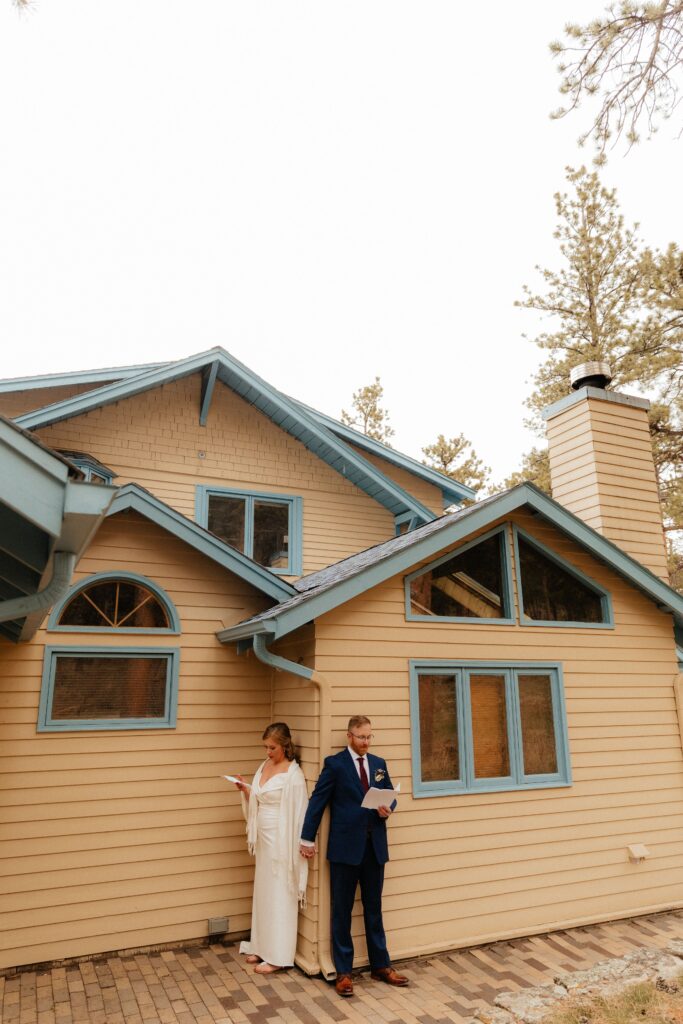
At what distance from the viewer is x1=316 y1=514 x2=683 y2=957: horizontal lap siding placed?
5688 mm

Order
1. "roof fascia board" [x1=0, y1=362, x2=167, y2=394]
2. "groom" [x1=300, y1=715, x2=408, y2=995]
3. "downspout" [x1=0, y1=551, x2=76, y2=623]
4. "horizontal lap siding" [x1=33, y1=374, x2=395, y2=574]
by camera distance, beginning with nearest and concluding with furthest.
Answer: "downspout" [x1=0, y1=551, x2=76, y2=623]
"groom" [x1=300, y1=715, x2=408, y2=995]
"roof fascia board" [x1=0, y1=362, x2=167, y2=394]
"horizontal lap siding" [x1=33, y1=374, x2=395, y2=574]

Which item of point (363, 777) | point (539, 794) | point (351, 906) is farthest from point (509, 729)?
point (351, 906)

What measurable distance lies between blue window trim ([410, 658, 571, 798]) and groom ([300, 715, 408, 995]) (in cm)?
67

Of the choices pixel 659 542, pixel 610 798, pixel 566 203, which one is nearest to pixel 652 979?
pixel 610 798

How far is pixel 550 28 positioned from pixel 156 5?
5.22m

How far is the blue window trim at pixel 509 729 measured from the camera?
5.92 meters

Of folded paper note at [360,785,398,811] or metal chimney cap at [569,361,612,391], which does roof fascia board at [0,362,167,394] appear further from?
folded paper note at [360,785,398,811]

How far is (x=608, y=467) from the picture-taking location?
25.8 feet

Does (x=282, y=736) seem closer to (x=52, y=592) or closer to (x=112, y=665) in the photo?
(x=112, y=665)

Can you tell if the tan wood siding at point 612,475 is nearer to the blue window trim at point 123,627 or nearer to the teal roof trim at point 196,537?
the teal roof trim at point 196,537

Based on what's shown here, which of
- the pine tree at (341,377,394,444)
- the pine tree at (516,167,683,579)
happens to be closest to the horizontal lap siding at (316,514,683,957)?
the pine tree at (516,167,683,579)

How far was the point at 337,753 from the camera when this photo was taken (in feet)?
18.0

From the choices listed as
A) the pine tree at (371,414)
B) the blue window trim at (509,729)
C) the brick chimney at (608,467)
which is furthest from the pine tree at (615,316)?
the blue window trim at (509,729)

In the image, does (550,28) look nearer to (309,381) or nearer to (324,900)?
(324,900)
